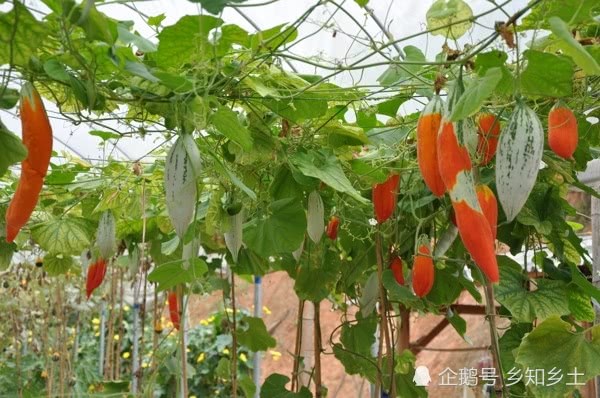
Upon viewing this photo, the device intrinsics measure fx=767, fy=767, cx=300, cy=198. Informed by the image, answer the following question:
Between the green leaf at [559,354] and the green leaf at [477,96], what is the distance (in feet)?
2.16

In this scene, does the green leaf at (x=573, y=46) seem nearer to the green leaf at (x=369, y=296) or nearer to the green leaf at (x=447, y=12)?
the green leaf at (x=447, y=12)

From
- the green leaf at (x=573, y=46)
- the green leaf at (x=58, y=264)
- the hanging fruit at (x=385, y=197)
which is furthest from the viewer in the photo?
the green leaf at (x=58, y=264)

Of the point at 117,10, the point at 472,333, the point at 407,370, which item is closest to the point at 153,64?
the point at 407,370

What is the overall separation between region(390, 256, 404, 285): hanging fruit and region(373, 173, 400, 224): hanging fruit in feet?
0.80

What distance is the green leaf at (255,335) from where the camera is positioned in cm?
223

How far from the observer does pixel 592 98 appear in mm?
1186

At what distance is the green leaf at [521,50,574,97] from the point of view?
2.53 feet

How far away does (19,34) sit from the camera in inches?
28.4

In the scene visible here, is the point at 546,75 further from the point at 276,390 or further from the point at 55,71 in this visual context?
the point at 276,390

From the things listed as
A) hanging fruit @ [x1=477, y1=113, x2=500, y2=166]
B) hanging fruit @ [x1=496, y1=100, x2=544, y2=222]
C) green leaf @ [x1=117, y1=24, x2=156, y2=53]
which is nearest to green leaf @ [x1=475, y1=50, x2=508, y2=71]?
hanging fruit @ [x1=496, y1=100, x2=544, y2=222]

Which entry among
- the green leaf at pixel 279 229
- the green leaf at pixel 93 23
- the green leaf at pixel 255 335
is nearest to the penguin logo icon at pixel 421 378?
the green leaf at pixel 255 335

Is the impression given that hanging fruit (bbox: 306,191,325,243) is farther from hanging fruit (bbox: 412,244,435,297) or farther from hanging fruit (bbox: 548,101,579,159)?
hanging fruit (bbox: 548,101,579,159)

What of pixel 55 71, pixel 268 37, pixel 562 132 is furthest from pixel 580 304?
pixel 55 71

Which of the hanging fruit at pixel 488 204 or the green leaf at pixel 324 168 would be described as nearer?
the hanging fruit at pixel 488 204
